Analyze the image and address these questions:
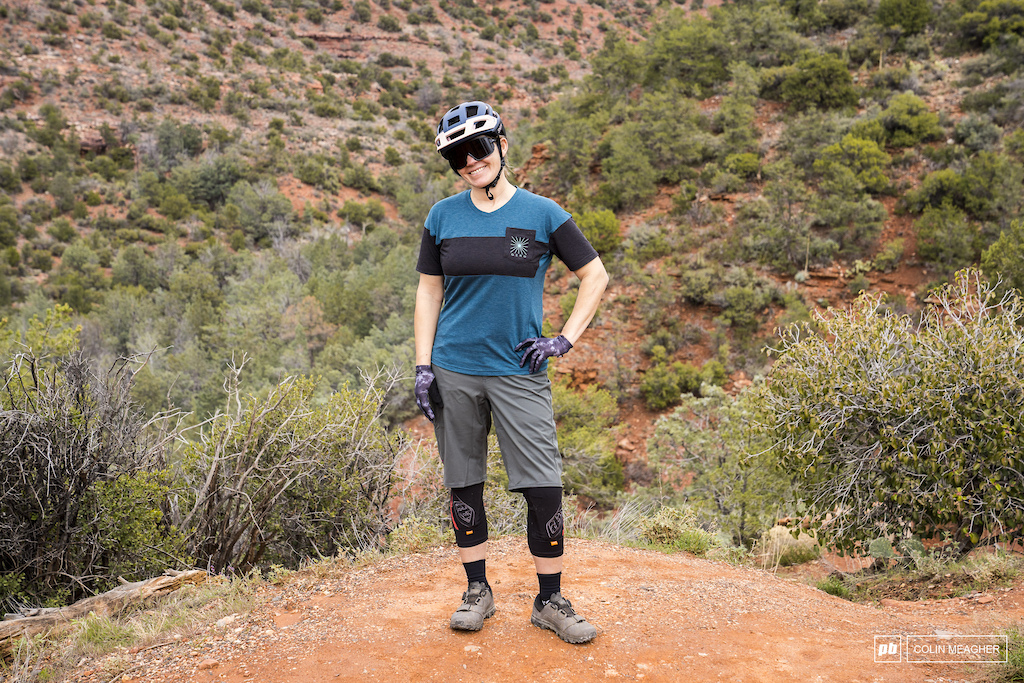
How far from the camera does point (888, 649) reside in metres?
2.43

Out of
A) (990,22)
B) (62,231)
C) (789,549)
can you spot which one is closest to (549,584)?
(789,549)

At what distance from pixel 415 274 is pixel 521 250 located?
58.0ft

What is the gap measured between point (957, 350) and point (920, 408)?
0.70m

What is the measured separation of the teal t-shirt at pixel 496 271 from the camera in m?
2.32

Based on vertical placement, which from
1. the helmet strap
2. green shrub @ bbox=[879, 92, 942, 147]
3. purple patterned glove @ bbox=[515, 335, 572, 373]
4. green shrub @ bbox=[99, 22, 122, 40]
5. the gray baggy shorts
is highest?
green shrub @ bbox=[99, 22, 122, 40]

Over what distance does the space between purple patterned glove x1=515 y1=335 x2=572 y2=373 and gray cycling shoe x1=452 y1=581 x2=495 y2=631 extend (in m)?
0.98

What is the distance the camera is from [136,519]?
412cm

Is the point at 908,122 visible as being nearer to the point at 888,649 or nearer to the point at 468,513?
the point at 888,649

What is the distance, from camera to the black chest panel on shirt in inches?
90.9

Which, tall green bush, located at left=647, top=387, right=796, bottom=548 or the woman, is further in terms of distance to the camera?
tall green bush, located at left=647, top=387, right=796, bottom=548

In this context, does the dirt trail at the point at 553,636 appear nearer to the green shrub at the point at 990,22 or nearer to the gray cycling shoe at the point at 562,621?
the gray cycling shoe at the point at 562,621

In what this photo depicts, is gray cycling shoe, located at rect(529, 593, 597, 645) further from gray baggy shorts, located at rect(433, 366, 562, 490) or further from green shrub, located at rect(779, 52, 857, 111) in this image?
green shrub, located at rect(779, 52, 857, 111)

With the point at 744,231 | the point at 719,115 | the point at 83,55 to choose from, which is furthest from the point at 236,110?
the point at 744,231

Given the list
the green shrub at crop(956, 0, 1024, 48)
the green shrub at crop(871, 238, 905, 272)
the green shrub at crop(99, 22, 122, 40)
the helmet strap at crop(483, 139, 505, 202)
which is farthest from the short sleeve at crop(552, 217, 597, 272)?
the green shrub at crop(99, 22, 122, 40)
